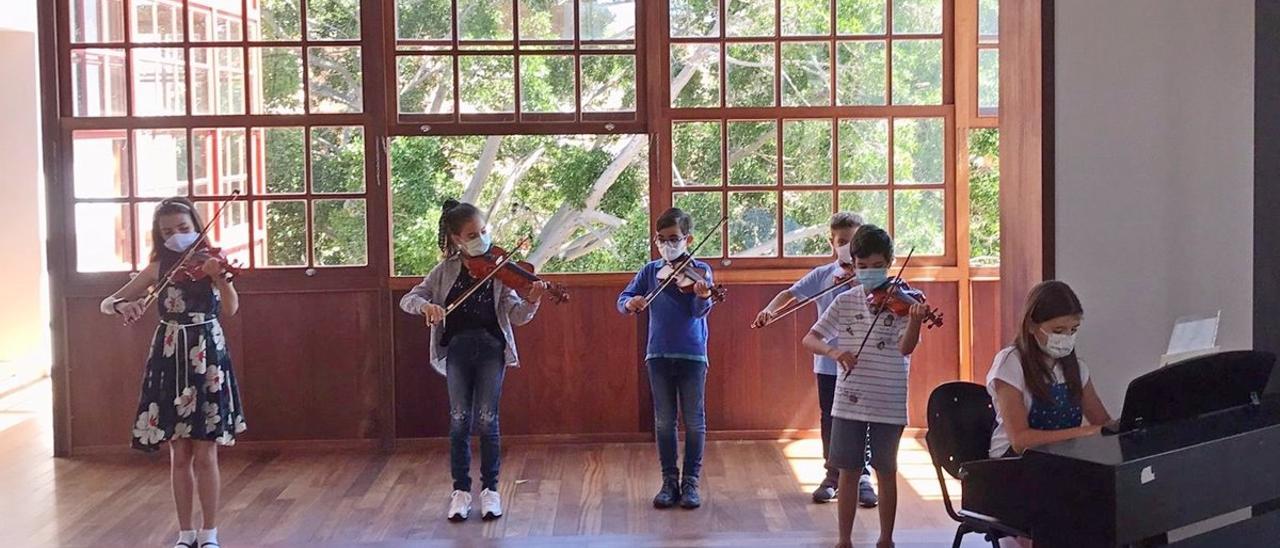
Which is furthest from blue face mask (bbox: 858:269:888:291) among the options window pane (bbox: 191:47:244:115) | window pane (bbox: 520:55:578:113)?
window pane (bbox: 191:47:244:115)

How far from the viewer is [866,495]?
5.20m

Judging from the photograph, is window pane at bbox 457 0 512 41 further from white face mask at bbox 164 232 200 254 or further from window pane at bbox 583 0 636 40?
white face mask at bbox 164 232 200 254

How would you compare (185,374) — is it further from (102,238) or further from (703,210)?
(703,210)

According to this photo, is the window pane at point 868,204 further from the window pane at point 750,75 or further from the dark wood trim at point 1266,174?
the dark wood trim at point 1266,174

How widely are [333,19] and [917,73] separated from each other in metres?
2.56

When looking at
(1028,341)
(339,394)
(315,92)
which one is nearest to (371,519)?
(339,394)

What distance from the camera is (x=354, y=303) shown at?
6.25 meters

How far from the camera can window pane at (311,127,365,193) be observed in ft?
20.4

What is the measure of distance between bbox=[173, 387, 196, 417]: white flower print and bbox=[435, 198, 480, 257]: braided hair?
1.01 metres

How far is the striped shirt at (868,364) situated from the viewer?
4.34 meters

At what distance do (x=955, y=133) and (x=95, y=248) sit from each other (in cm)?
380

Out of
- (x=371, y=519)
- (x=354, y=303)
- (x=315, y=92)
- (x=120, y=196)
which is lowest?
(x=371, y=519)

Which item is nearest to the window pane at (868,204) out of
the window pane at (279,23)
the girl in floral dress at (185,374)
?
the window pane at (279,23)

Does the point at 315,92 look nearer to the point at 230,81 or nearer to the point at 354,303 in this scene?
the point at 230,81
